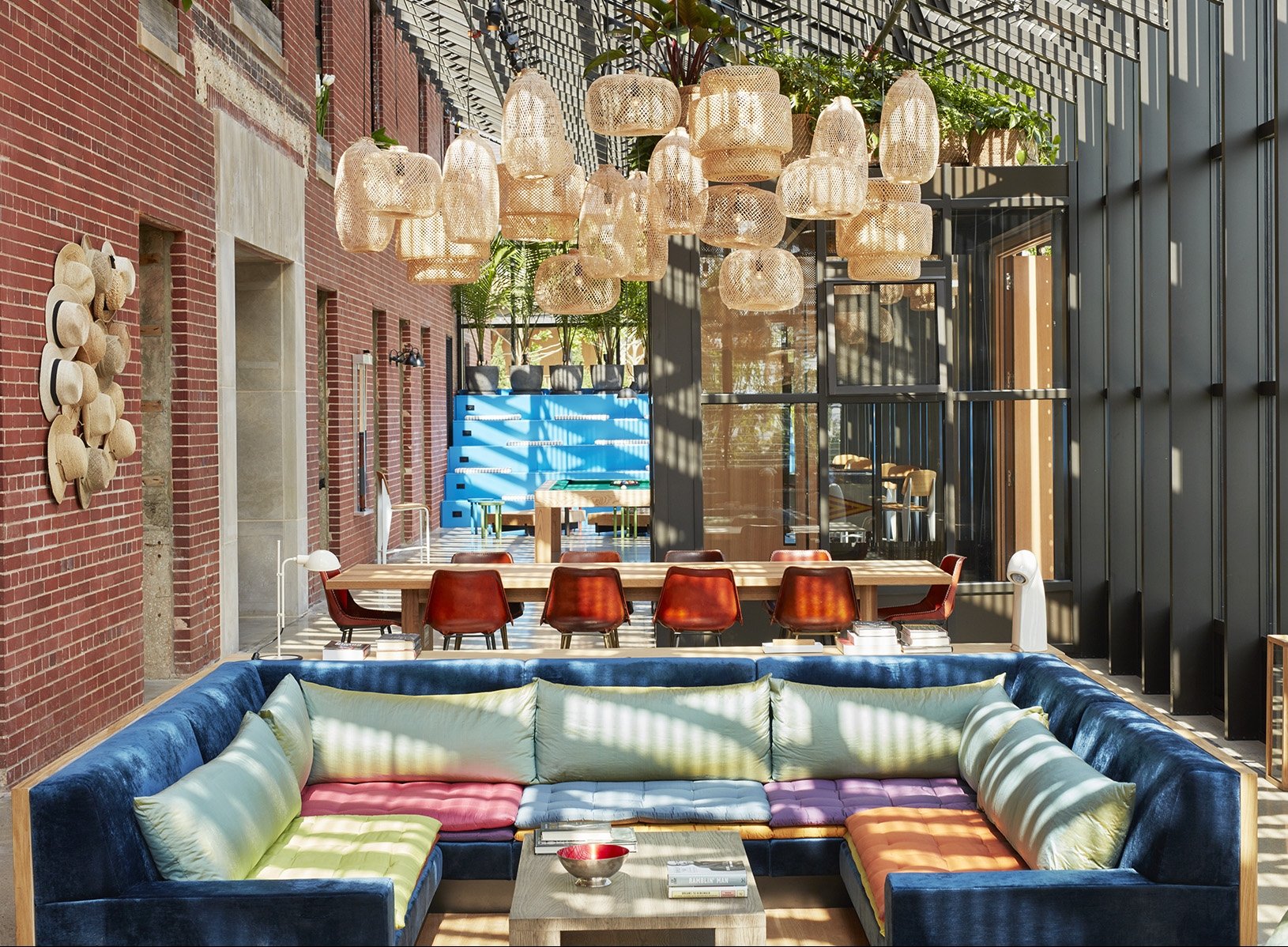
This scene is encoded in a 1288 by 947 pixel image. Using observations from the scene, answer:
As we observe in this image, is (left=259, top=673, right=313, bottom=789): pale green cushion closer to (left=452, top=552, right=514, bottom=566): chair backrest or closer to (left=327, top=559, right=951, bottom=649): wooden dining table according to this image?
(left=327, top=559, right=951, bottom=649): wooden dining table

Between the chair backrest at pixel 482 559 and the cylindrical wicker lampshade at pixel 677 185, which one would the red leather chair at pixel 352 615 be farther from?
the cylindrical wicker lampshade at pixel 677 185

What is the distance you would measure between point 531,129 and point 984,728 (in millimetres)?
2523

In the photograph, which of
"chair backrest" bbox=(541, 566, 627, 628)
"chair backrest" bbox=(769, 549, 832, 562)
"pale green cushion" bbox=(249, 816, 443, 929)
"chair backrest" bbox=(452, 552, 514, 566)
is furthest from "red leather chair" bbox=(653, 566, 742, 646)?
"pale green cushion" bbox=(249, 816, 443, 929)

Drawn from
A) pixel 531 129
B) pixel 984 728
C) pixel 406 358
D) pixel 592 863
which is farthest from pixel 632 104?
pixel 406 358

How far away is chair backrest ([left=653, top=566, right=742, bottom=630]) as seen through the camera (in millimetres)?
6641

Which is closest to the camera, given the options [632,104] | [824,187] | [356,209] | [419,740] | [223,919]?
[223,919]

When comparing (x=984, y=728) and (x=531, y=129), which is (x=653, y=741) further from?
(x=531, y=129)

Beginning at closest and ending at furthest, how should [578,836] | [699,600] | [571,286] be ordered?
[578,836]
[571,286]
[699,600]

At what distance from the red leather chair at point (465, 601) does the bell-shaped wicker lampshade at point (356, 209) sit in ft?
6.56

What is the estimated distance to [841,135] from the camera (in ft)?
15.4

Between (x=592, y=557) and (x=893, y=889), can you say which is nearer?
(x=893, y=889)

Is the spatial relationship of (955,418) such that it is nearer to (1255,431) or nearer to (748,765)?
(1255,431)

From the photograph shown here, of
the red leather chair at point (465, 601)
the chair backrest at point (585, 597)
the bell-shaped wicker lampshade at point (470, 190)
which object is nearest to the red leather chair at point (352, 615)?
the red leather chair at point (465, 601)

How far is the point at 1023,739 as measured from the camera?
3881mm
